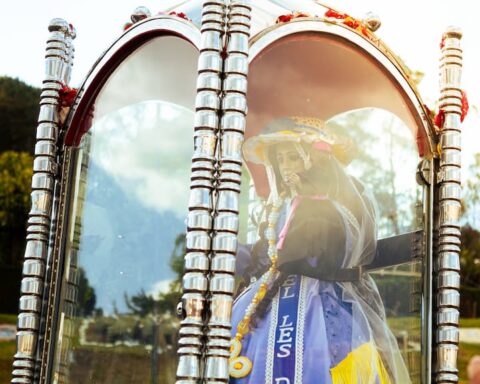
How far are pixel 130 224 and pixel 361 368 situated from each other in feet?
6.06

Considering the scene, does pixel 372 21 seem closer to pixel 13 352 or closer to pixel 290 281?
pixel 290 281

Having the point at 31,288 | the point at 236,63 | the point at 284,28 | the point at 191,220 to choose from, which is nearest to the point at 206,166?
the point at 191,220

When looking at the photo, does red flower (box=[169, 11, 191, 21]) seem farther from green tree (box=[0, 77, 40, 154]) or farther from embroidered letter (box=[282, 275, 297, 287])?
green tree (box=[0, 77, 40, 154])

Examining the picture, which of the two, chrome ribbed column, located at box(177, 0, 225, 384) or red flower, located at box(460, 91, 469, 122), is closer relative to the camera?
chrome ribbed column, located at box(177, 0, 225, 384)

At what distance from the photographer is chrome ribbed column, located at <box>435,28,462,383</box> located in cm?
606

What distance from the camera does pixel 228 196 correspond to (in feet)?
15.9

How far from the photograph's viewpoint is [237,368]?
5.25 meters

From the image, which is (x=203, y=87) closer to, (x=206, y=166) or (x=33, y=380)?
(x=206, y=166)

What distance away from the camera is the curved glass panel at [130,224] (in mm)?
5641

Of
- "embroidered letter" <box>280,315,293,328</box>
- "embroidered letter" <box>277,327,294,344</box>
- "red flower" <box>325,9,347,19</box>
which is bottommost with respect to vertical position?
"embroidered letter" <box>277,327,294,344</box>

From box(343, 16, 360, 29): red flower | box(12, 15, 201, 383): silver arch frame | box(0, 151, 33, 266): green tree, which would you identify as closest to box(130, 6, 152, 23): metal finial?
box(12, 15, 201, 383): silver arch frame

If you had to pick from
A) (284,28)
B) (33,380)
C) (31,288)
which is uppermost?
(284,28)

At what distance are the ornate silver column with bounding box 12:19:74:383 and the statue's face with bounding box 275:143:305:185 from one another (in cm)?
182

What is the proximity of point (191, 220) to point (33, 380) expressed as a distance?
2.19 meters
